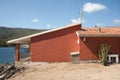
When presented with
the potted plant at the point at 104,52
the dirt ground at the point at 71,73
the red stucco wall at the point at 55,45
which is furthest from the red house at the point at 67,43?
the dirt ground at the point at 71,73

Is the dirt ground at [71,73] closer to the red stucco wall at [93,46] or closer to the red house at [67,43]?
the red stucco wall at [93,46]

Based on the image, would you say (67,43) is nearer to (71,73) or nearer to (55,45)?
(55,45)

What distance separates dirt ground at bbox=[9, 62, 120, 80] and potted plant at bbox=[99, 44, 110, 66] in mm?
1002

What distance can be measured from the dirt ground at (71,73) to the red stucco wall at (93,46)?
2.38 m

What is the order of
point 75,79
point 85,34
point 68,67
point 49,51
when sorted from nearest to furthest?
1. point 75,79
2. point 68,67
3. point 85,34
4. point 49,51

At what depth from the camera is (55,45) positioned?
829 inches

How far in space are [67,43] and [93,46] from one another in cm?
261

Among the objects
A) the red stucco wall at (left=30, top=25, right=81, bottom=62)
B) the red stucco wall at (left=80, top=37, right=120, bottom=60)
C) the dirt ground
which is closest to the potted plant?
the red stucco wall at (left=80, top=37, right=120, bottom=60)

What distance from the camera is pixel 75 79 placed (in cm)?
1439

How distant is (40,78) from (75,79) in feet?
8.34

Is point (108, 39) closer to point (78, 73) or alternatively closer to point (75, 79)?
point (78, 73)

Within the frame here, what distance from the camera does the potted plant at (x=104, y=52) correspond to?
18650 millimetres

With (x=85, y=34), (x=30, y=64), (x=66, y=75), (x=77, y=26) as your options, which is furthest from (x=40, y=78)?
(x=77, y=26)

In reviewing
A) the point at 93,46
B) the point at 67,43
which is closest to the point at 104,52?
the point at 93,46
